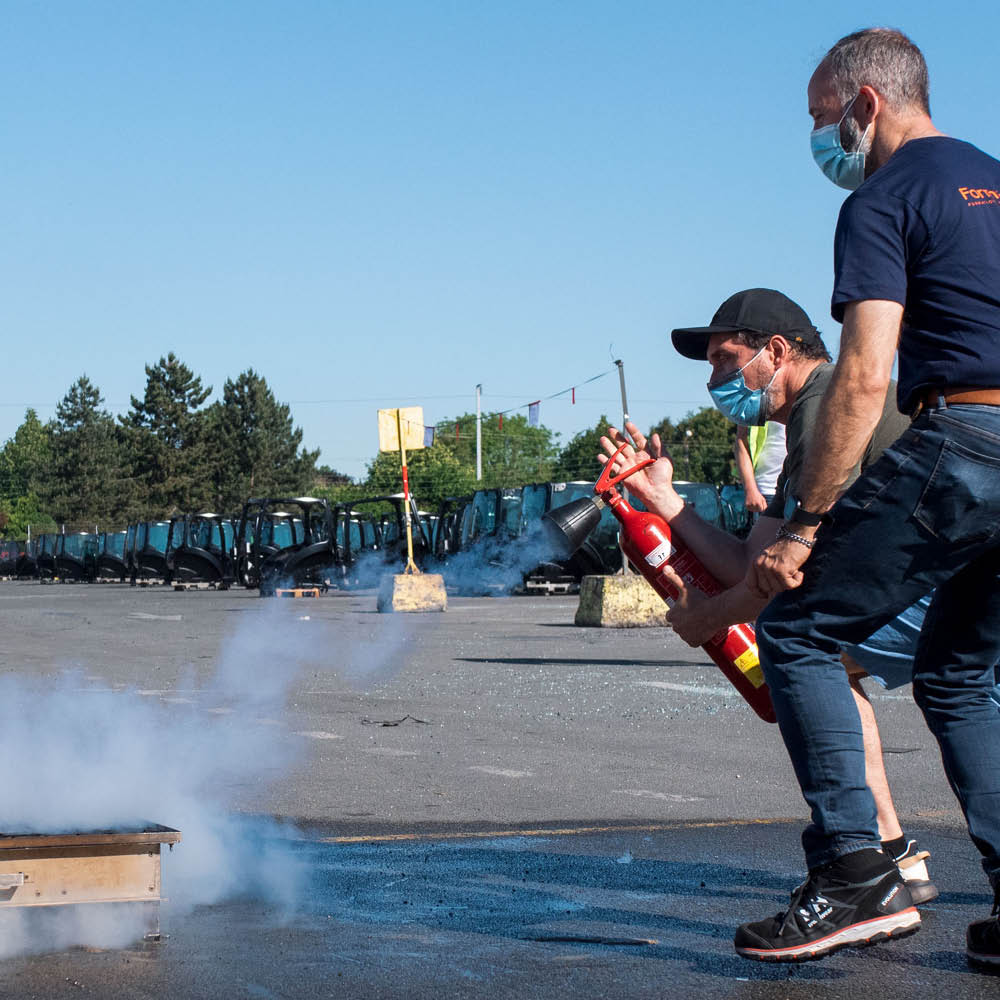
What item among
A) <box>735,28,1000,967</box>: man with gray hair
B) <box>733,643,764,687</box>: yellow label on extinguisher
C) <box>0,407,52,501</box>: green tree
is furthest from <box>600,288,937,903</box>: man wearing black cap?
<box>0,407,52,501</box>: green tree

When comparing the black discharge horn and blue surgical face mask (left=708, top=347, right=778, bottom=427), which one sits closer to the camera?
blue surgical face mask (left=708, top=347, right=778, bottom=427)

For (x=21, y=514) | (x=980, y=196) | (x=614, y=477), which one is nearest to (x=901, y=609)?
(x=980, y=196)

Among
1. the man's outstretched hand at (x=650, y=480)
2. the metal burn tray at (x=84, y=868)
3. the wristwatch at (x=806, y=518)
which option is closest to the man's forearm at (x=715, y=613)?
the man's outstretched hand at (x=650, y=480)

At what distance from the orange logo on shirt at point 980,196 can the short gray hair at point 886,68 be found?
312 millimetres

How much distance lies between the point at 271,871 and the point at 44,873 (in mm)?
1081

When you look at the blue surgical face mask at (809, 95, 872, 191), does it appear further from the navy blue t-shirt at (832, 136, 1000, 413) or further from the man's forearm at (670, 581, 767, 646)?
the man's forearm at (670, 581, 767, 646)

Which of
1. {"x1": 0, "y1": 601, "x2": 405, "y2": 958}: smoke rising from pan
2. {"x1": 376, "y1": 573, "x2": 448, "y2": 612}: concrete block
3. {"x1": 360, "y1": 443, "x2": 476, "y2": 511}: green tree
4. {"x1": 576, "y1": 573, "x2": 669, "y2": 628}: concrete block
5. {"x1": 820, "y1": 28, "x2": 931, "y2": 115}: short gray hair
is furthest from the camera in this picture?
{"x1": 360, "y1": 443, "x2": 476, "y2": 511}: green tree

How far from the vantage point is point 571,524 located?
5055mm

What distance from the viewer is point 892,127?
3.65 metres

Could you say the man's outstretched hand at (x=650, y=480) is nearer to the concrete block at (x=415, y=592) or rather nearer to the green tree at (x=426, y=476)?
the concrete block at (x=415, y=592)

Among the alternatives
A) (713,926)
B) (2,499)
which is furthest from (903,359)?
(2,499)

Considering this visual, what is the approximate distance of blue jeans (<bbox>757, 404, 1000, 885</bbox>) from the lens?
332cm

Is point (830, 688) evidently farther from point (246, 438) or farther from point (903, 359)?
point (246, 438)

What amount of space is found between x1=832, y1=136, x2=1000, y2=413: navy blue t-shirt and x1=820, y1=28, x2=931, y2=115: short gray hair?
10.1 inches
